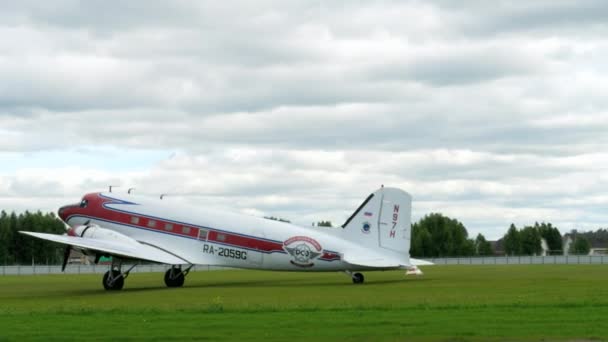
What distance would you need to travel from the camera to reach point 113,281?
39.0 meters

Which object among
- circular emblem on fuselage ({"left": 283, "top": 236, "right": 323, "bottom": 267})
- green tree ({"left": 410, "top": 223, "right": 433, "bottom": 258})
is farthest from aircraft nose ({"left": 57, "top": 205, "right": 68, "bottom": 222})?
green tree ({"left": 410, "top": 223, "right": 433, "bottom": 258})

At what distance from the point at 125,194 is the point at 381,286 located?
43.5 ft

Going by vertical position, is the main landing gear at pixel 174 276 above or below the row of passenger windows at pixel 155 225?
below

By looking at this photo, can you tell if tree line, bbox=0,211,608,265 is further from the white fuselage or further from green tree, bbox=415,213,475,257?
the white fuselage

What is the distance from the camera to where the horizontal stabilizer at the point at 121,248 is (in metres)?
38.4

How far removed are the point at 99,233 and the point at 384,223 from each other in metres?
12.6

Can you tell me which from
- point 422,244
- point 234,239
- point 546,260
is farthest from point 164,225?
point 422,244

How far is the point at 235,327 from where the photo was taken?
2005 centimetres

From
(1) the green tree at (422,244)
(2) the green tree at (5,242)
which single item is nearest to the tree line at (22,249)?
(2) the green tree at (5,242)

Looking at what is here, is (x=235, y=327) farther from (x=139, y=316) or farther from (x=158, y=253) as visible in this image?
(x=158, y=253)

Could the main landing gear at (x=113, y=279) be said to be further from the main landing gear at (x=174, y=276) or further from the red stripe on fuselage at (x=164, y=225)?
the red stripe on fuselage at (x=164, y=225)

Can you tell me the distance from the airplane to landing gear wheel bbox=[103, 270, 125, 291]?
4cm

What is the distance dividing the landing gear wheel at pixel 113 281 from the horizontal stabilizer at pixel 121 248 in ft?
2.85

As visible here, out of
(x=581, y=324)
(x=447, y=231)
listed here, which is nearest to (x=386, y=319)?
(x=581, y=324)
